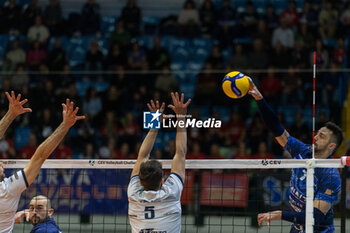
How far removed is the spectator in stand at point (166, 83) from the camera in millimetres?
13775

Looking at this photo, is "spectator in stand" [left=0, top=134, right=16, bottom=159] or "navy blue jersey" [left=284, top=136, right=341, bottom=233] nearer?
"navy blue jersey" [left=284, top=136, right=341, bottom=233]

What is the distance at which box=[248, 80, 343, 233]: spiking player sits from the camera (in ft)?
22.3

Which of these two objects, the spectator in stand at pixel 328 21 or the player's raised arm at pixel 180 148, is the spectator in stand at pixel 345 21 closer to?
the spectator in stand at pixel 328 21

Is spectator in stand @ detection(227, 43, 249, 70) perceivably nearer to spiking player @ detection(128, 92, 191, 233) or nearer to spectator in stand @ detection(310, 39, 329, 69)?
spectator in stand @ detection(310, 39, 329, 69)

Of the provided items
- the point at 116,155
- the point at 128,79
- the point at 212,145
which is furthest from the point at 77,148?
the point at 212,145

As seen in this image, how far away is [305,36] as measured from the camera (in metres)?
16.4

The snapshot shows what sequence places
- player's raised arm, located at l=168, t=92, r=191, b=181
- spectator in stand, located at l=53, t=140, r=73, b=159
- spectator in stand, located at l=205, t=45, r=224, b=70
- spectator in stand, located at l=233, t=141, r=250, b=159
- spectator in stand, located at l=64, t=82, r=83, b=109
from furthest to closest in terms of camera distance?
spectator in stand, located at l=205, t=45, r=224, b=70
spectator in stand, located at l=64, t=82, r=83, b=109
spectator in stand, located at l=53, t=140, r=73, b=159
spectator in stand, located at l=233, t=141, r=250, b=159
player's raised arm, located at l=168, t=92, r=191, b=181

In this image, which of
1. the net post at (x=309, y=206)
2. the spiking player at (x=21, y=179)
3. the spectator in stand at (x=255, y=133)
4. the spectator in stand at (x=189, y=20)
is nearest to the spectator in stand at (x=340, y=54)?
the spectator in stand at (x=255, y=133)

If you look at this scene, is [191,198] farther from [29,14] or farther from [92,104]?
[29,14]

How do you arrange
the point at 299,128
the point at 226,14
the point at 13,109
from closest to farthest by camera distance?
the point at 13,109 < the point at 299,128 < the point at 226,14

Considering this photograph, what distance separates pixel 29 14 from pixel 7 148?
5.68m

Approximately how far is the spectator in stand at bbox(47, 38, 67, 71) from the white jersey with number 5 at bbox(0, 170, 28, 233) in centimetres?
1024

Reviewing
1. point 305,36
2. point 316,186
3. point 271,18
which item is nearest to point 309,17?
point 305,36

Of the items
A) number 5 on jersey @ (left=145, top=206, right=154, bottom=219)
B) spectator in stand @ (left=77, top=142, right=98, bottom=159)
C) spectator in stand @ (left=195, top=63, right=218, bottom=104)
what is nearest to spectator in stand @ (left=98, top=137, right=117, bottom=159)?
spectator in stand @ (left=77, top=142, right=98, bottom=159)
